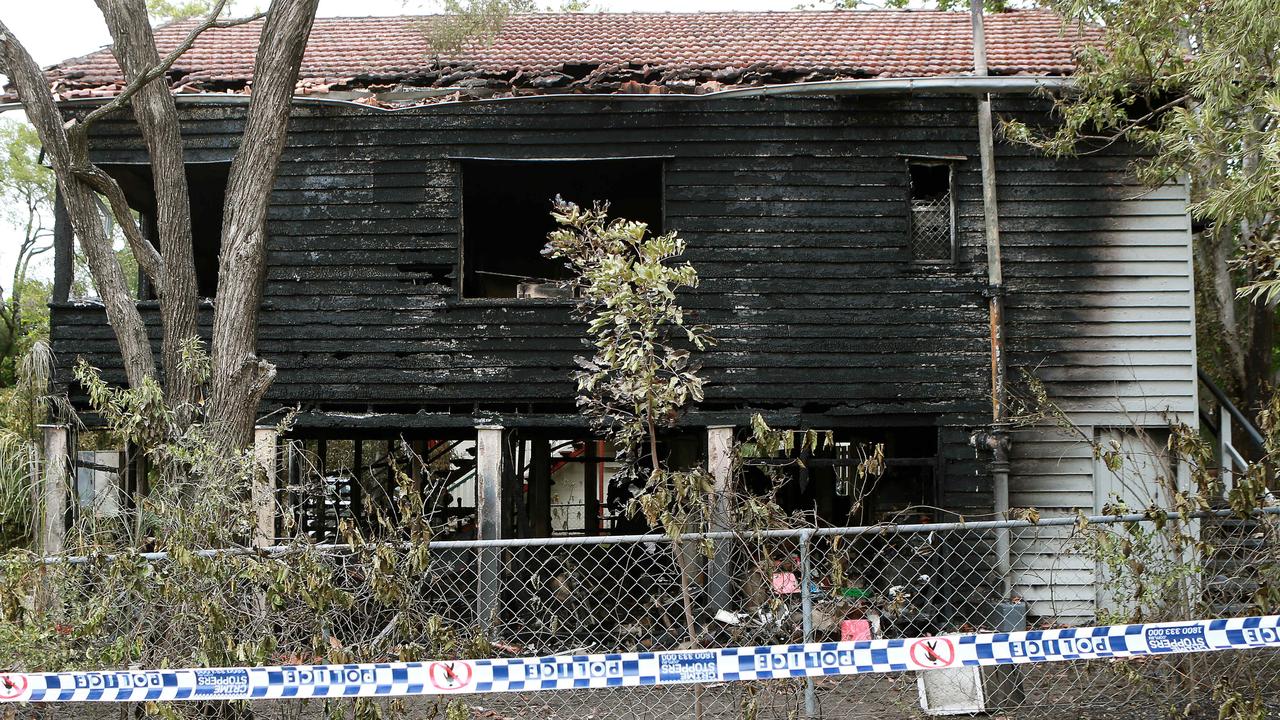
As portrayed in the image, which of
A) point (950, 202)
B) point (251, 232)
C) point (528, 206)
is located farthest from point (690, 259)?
point (251, 232)

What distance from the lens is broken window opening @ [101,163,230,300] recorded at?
39.1 ft

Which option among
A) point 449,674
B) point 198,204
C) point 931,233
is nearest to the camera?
point 449,674

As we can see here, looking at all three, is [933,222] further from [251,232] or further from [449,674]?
[449,674]

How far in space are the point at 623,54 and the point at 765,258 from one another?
122 inches

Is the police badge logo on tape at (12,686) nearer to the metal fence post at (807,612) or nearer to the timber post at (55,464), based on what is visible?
the metal fence post at (807,612)

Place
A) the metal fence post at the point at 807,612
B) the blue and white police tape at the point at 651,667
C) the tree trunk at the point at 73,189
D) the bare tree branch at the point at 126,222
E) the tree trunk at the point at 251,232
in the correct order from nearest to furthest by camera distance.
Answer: the blue and white police tape at the point at 651,667, the metal fence post at the point at 807,612, the tree trunk at the point at 251,232, the tree trunk at the point at 73,189, the bare tree branch at the point at 126,222

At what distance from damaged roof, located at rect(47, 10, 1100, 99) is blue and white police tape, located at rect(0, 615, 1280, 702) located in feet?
26.6

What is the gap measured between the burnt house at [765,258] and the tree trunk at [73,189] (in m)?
4.38

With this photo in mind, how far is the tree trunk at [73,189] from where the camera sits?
6.75 metres

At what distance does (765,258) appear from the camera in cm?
1132

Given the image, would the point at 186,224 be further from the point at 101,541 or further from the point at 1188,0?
the point at 1188,0

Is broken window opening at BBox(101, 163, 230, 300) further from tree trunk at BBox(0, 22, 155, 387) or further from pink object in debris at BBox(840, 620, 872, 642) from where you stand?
pink object in debris at BBox(840, 620, 872, 642)


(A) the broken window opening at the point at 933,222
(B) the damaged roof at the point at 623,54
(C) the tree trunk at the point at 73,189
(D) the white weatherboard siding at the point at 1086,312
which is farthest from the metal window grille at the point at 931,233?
(C) the tree trunk at the point at 73,189

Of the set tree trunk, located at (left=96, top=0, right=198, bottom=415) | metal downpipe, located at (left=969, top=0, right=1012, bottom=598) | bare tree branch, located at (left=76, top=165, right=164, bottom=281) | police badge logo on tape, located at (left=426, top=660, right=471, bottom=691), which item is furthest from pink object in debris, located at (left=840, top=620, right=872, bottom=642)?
bare tree branch, located at (left=76, top=165, right=164, bottom=281)
